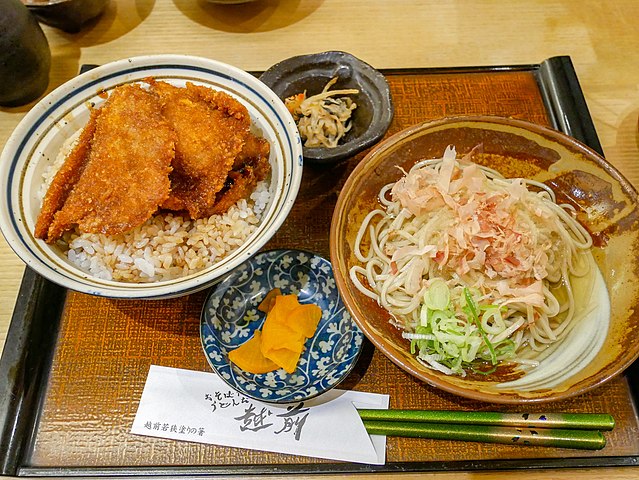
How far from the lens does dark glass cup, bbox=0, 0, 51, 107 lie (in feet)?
7.07

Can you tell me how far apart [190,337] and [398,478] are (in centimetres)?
85

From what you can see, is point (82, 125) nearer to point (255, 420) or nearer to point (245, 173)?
point (245, 173)

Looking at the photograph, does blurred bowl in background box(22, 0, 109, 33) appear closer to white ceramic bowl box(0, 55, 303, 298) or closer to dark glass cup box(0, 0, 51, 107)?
dark glass cup box(0, 0, 51, 107)

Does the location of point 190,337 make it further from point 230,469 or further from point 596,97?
point 596,97

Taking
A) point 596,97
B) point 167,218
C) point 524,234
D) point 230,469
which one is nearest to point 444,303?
point 524,234

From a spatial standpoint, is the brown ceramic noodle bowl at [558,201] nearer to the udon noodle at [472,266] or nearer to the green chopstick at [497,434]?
the udon noodle at [472,266]

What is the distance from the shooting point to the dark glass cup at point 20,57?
215cm

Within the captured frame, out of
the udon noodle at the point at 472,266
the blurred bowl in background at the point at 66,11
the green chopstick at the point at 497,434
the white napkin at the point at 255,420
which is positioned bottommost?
the white napkin at the point at 255,420

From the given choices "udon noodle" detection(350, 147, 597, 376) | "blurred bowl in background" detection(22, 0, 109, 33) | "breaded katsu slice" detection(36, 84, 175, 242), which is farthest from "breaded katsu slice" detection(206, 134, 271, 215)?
"blurred bowl in background" detection(22, 0, 109, 33)

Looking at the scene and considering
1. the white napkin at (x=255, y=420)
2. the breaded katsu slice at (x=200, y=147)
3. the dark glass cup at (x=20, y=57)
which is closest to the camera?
the white napkin at (x=255, y=420)

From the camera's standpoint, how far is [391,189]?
1.88 m

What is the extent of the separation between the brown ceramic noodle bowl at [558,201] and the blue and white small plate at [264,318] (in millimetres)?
168

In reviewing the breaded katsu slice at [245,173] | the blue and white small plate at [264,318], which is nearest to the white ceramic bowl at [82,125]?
the breaded katsu slice at [245,173]

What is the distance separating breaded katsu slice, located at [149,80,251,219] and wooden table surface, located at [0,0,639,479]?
86 centimetres
